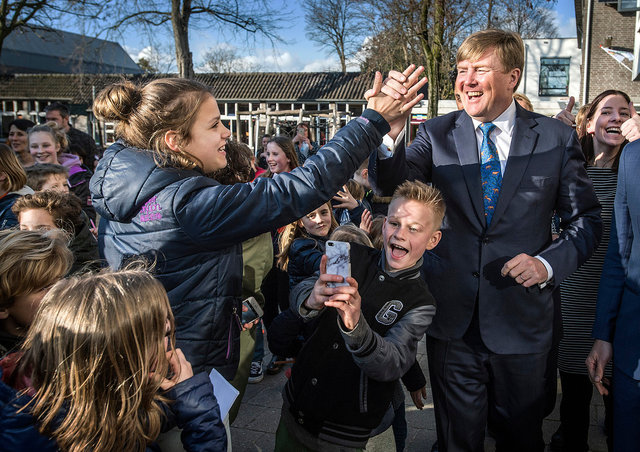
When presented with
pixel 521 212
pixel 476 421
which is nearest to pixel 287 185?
pixel 521 212

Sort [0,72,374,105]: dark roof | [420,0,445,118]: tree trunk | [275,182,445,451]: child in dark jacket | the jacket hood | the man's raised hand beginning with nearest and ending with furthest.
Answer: the jacket hood < the man's raised hand < [275,182,445,451]: child in dark jacket < [420,0,445,118]: tree trunk < [0,72,374,105]: dark roof

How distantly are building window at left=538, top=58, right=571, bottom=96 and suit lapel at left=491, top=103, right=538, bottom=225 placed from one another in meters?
29.8

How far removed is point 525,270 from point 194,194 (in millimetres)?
1426

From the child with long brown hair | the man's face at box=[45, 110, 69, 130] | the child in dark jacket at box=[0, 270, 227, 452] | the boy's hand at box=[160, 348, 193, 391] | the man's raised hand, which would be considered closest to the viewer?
the child in dark jacket at box=[0, 270, 227, 452]

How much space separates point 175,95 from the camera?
193 cm

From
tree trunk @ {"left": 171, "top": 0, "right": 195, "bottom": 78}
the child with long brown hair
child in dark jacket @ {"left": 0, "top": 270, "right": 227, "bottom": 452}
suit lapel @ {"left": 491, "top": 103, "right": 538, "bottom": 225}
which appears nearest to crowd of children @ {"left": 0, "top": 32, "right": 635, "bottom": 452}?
child in dark jacket @ {"left": 0, "top": 270, "right": 227, "bottom": 452}

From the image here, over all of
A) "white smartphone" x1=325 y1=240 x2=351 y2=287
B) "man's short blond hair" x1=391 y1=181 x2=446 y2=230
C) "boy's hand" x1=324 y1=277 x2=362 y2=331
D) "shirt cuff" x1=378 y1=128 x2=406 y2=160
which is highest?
"shirt cuff" x1=378 y1=128 x2=406 y2=160

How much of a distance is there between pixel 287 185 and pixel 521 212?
1.22 meters

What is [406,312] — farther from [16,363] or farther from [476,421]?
[16,363]

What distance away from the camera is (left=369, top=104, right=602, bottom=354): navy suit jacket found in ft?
7.84

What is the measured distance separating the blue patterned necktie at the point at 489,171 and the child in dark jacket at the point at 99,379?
5.07 ft

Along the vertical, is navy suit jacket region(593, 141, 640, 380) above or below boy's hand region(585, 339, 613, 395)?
above

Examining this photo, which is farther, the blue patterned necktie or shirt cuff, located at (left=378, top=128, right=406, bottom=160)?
the blue patterned necktie

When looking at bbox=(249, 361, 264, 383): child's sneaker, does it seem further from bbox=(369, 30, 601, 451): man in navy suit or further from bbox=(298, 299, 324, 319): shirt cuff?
bbox=(298, 299, 324, 319): shirt cuff
